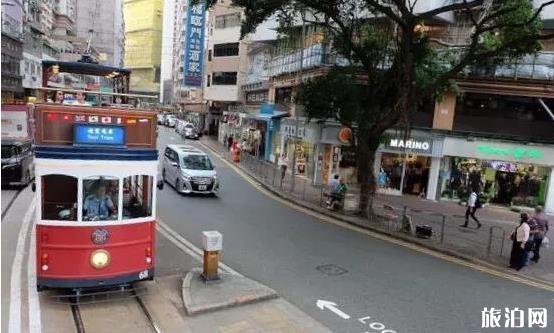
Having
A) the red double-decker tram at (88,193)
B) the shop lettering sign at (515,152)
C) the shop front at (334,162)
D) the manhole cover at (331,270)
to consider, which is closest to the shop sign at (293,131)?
the shop front at (334,162)

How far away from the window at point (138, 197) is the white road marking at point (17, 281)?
230 cm

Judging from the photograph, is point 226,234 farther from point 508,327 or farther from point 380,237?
point 508,327

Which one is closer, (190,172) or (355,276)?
(355,276)

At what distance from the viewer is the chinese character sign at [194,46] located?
2270 inches

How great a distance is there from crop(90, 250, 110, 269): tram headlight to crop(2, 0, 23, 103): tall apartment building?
34.2 meters

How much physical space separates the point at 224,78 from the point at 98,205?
1803 inches

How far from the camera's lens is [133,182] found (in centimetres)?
928

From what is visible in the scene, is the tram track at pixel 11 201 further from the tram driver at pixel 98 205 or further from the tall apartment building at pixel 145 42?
the tall apartment building at pixel 145 42

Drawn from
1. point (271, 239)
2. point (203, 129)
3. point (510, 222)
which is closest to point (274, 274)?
point (271, 239)

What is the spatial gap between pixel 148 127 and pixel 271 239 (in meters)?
6.51

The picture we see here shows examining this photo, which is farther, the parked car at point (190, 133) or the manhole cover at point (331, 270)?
the parked car at point (190, 133)

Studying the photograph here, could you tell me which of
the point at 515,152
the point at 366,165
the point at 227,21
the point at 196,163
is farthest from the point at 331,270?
the point at 227,21

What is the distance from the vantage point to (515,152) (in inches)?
989

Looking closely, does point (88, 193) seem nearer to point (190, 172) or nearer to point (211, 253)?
point (211, 253)
